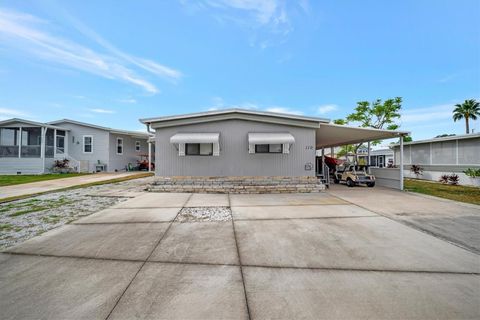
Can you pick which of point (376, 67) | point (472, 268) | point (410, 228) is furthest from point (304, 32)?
point (472, 268)

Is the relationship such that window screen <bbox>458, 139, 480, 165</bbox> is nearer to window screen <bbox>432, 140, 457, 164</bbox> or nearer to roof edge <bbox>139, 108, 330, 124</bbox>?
window screen <bbox>432, 140, 457, 164</bbox>

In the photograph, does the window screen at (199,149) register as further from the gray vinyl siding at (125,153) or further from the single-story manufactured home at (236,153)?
the gray vinyl siding at (125,153)

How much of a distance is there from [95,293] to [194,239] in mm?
1773

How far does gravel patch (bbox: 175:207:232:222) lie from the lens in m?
5.20

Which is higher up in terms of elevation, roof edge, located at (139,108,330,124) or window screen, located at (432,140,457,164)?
roof edge, located at (139,108,330,124)

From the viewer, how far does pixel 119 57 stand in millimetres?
13711

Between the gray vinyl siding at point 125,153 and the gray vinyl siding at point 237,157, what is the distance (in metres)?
12.5

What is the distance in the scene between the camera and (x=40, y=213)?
5715 millimetres

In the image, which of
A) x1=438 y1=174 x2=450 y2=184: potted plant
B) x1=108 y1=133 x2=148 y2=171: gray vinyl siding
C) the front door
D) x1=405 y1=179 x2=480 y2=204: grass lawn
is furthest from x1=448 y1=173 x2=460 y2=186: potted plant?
the front door

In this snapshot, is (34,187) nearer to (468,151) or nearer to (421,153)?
(468,151)

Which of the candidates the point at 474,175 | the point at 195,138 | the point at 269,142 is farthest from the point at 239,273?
the point at 474,175

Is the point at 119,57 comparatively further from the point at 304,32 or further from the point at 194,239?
the point at 194,239

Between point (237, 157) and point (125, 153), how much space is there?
16203mm

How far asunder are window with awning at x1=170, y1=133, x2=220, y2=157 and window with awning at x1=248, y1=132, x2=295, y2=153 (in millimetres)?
1621
